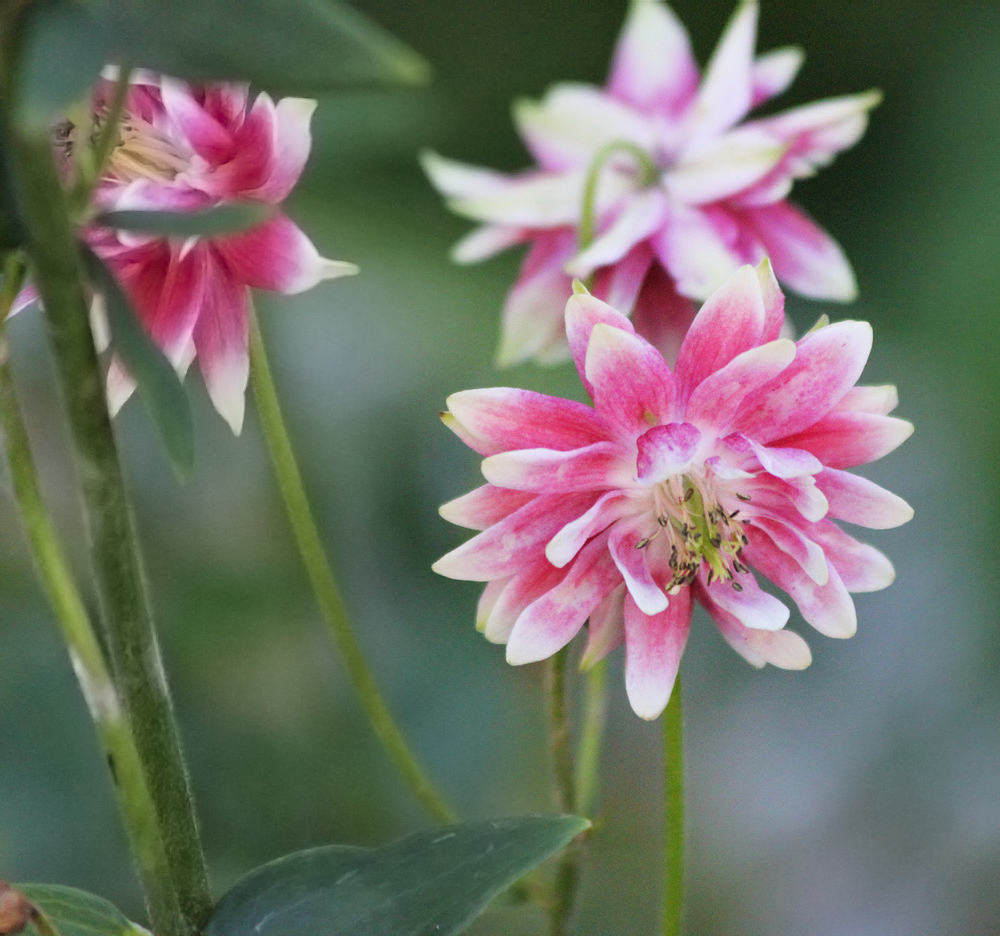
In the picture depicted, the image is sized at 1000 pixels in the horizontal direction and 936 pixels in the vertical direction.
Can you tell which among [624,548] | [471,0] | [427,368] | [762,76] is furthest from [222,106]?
[471,0]

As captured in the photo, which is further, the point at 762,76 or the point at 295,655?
the point at 295,655

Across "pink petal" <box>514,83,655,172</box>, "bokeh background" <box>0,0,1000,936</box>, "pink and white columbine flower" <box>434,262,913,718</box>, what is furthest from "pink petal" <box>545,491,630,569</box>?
"bokeh background" <box>0,0,1000,936</box>

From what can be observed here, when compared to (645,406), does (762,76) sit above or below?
Answer: above

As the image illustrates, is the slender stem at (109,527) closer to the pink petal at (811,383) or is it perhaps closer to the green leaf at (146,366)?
the green leaf at (146,366)

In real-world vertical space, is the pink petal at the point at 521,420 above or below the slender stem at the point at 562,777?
above

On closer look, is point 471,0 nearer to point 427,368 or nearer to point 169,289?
point 427,368

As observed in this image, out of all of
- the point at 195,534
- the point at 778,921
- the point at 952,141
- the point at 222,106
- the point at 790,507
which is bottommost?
the point at 778,921

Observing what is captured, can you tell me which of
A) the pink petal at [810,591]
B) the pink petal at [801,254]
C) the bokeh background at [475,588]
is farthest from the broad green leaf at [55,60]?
the bokeh background at [475,588]
